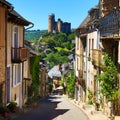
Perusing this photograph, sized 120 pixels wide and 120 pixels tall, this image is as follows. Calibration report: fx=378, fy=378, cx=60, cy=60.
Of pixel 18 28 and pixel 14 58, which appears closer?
pixel 14 58

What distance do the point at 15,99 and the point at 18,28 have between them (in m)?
5.35

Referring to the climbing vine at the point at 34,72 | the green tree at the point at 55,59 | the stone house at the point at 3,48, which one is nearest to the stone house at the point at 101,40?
the climbing vine at the point at 34,72

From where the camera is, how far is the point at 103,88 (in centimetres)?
2208

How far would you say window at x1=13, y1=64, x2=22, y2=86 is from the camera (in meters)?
27.4

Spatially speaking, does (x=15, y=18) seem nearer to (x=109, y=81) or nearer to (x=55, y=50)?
(x=109, y=81)

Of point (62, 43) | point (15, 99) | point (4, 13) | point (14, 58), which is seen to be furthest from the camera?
point (62, 43)

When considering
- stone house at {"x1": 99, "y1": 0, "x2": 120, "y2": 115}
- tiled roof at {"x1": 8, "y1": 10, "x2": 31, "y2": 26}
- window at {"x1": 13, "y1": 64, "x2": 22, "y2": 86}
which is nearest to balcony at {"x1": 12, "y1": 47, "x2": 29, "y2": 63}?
window at {"x1": 13, "y1": 64, "x2": 22, "y2": 86}

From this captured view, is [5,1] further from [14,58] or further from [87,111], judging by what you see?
[87,111]

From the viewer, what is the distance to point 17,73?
28.9m

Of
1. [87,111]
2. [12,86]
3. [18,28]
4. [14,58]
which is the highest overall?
[18,28]

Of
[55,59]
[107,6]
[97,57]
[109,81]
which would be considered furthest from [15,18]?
[55,59]

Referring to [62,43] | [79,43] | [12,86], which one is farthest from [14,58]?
[62,43]

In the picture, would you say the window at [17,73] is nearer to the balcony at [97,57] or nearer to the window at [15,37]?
the window at [15,37]

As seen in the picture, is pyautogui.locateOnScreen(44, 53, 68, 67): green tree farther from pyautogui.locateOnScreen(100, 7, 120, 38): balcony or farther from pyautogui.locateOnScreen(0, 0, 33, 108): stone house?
pyautogui.locateOnScreen(100, 7, 120, 38): balcony
